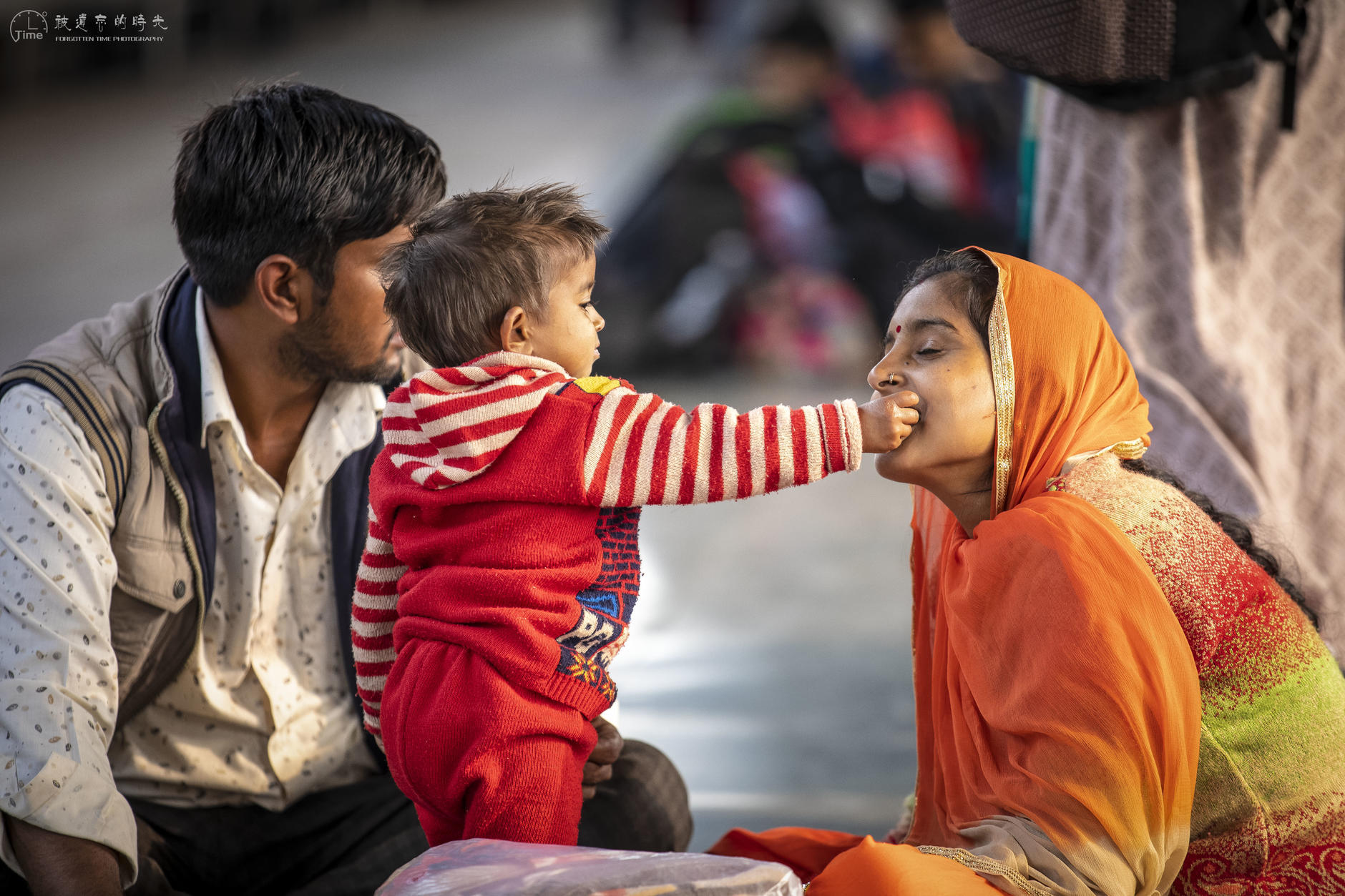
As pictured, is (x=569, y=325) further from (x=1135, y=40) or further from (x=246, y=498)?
(x=1135, y=40)

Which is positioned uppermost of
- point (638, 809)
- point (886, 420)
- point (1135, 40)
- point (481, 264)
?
point (1135, 40)

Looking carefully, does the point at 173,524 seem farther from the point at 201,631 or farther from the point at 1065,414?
the point at 1065,414

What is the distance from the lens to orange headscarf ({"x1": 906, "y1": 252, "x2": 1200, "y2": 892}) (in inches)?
49.2

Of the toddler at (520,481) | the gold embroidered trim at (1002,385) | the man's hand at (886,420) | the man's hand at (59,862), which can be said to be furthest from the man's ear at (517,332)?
the man's hand at (59,862)

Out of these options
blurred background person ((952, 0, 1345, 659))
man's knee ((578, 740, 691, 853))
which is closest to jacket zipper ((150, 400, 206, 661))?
man's knee ((578, 740, 691, 853))

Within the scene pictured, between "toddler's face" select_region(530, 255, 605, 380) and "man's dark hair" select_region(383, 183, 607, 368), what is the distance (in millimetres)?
11

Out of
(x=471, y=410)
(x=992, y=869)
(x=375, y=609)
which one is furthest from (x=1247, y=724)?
(x=375, y=609)

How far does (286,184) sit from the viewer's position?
1740 millimetres


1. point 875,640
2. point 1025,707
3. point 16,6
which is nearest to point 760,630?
point 875,640

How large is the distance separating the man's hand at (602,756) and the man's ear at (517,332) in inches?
24.3

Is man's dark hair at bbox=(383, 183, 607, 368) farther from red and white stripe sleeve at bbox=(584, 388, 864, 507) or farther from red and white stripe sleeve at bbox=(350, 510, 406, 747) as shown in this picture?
red and white stripe sleeve at bbox=(350, 510, 406, 747)

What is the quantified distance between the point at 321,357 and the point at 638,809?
2.91 ft

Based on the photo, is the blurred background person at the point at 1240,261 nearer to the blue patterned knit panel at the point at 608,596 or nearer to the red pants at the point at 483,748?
the blue patterned knit panel at the point at 608,596

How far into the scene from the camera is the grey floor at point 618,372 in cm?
279
